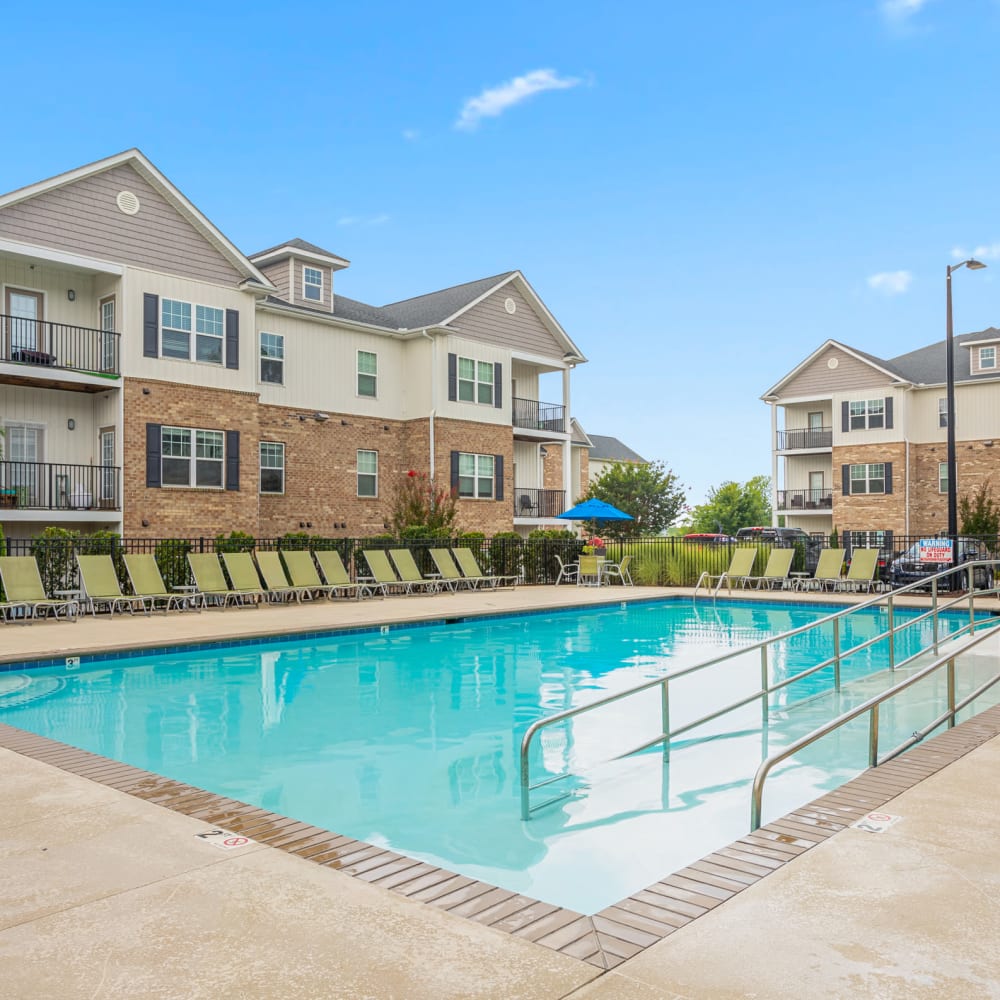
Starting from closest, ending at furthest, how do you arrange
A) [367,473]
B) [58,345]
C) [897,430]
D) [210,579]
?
[210,579], [58,345], [367,473], [897,430]

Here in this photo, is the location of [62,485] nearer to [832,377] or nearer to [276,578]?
[276,578]

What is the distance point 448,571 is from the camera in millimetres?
20594

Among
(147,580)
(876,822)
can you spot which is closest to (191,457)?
(147,580)

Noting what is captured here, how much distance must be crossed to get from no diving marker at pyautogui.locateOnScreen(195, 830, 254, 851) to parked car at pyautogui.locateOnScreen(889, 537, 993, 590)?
18.1 meters

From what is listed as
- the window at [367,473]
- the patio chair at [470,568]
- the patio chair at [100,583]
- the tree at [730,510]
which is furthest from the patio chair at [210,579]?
the tree at [730,510]

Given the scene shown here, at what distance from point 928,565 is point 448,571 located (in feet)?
33.8

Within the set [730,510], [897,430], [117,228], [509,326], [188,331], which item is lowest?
[730,510]

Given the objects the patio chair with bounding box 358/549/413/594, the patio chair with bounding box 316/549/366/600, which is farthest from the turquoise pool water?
the patio chair with bounding box 358/549/413/594

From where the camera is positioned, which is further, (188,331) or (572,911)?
(188,331)

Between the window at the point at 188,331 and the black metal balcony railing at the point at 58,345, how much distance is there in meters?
1.12

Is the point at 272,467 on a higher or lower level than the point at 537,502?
higher

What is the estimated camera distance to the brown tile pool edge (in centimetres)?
329

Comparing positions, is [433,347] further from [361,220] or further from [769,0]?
[361,220]

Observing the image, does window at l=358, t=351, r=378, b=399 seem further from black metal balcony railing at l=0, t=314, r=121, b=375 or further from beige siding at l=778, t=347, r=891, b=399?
beige siding at l=778, t=347, r=891, b=399
